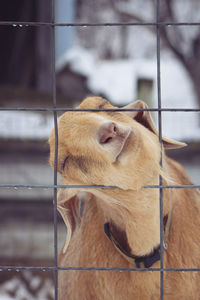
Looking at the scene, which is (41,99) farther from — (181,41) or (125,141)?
(125,141)

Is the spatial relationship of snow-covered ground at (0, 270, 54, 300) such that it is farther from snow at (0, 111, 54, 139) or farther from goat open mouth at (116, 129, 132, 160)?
goat open mouth at (116, 129, 132, 160)

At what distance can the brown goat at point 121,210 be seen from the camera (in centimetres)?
96

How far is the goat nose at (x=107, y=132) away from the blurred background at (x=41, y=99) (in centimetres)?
39

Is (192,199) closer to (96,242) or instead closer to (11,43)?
(96,242)

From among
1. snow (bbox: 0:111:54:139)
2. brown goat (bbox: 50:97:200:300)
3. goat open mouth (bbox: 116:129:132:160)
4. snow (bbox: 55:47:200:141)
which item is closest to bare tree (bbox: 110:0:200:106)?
snow (bbox: 0:111:54:139)

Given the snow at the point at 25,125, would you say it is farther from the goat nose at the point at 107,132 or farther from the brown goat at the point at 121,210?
the goat nose at the point at 107,132

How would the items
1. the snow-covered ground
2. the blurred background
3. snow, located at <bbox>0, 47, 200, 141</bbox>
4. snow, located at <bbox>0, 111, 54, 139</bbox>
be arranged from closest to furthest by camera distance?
the snow-covered ground < the blurred background < snow, located at <bbox>0, 111, 54, 139</bbox> < snow, located at <bbox>0, 47, 200, 141</bbox>

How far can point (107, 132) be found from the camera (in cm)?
92

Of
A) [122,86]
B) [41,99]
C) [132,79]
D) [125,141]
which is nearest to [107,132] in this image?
[125,141]

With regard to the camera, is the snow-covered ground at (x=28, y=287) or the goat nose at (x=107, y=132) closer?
the goat nose at (x=107, y=132)

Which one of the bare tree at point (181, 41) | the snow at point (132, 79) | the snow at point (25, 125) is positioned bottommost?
the snow at point (25, 125)

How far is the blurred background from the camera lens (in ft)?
9.33

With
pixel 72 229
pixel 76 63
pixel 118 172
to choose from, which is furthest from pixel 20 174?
pixel 76 63

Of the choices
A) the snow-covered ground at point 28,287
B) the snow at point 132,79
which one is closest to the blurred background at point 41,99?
the snow-covered ground at point 28,287
